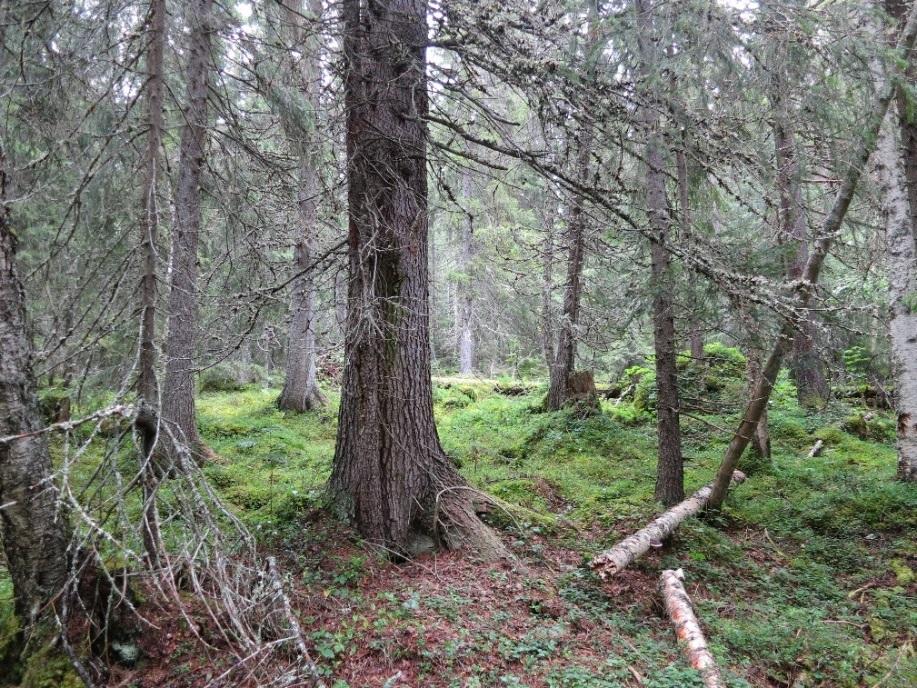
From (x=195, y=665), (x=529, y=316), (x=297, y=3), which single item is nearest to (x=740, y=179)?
(x=195, y=665)

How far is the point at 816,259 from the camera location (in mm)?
5387

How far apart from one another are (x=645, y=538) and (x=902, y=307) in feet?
16.2

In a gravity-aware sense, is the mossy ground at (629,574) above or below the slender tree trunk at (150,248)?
below

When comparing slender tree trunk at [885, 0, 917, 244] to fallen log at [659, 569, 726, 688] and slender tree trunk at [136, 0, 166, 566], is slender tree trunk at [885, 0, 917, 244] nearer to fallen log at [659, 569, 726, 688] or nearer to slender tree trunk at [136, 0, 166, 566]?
fallen log at [659, 569, 726, 688]

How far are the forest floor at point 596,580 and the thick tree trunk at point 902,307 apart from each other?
0.61m

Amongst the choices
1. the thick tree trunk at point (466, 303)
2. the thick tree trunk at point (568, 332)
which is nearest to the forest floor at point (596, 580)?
the thick tree trunk at point (568, 332)

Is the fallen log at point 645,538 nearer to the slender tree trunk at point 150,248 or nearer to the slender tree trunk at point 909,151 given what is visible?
the slender tree trunk at point 150,248

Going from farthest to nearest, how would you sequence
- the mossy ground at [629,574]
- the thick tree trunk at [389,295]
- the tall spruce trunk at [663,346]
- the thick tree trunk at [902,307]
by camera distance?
1. the thick tree trunk at [902,307]
2. the tall spruce trunk at [663,346]
3. the thick tree trunk at [389,295]
4. the mossy ground at [629,574]

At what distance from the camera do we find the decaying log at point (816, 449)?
893cm

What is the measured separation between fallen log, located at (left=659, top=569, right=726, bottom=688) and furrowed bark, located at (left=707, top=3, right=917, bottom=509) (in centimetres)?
196

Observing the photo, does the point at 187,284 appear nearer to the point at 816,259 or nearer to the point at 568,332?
the point at 816,259

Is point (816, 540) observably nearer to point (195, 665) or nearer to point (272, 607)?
point (272, 607)

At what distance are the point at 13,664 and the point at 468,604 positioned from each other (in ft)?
9.24

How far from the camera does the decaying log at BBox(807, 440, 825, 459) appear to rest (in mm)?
8930
